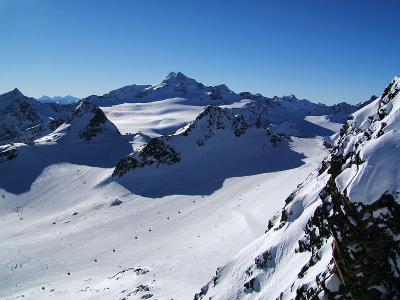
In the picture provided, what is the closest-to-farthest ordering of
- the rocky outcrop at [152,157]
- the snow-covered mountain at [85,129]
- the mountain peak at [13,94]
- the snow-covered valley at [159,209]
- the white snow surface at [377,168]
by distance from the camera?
the white snow surface at [377,168] < the snow-covered valley at [159,209] < the rocky outcrop at [152,157] < the snow-covered mountain at [85,129] < the mountain peak at [13,94]

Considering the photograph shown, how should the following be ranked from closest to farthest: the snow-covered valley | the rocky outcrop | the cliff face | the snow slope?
1. the cliff face
2. the snow-covered valley
3. the snow slope
4. the rocky outcrop

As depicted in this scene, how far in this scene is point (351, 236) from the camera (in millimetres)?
9539

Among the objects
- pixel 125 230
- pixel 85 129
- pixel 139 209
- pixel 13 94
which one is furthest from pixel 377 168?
pixel 13 94

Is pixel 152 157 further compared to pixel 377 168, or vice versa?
pixel 152 157

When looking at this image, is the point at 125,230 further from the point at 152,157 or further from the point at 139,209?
the point at 152,157

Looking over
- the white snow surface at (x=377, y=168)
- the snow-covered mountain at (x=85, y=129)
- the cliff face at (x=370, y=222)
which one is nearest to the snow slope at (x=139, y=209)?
the snow-covered mountain at (x=85, y=129)

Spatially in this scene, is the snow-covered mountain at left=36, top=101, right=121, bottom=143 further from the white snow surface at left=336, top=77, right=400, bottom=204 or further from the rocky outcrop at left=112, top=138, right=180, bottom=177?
the white snow surface at left=336, top=77, right=400, bottom=204

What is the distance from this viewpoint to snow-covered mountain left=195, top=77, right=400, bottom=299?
916 centimetres

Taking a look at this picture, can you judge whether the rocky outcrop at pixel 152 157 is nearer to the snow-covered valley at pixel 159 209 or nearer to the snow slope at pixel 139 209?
the snow-covered valley at pixel 159 209

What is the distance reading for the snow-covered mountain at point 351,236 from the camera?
30.0 feet

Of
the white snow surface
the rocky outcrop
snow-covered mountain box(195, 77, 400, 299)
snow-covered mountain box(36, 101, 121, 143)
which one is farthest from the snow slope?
the white snow surface

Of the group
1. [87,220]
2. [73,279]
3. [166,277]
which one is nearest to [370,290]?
[166,277]

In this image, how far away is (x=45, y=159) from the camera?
5853 cm

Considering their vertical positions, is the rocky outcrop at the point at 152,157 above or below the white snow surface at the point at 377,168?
below
